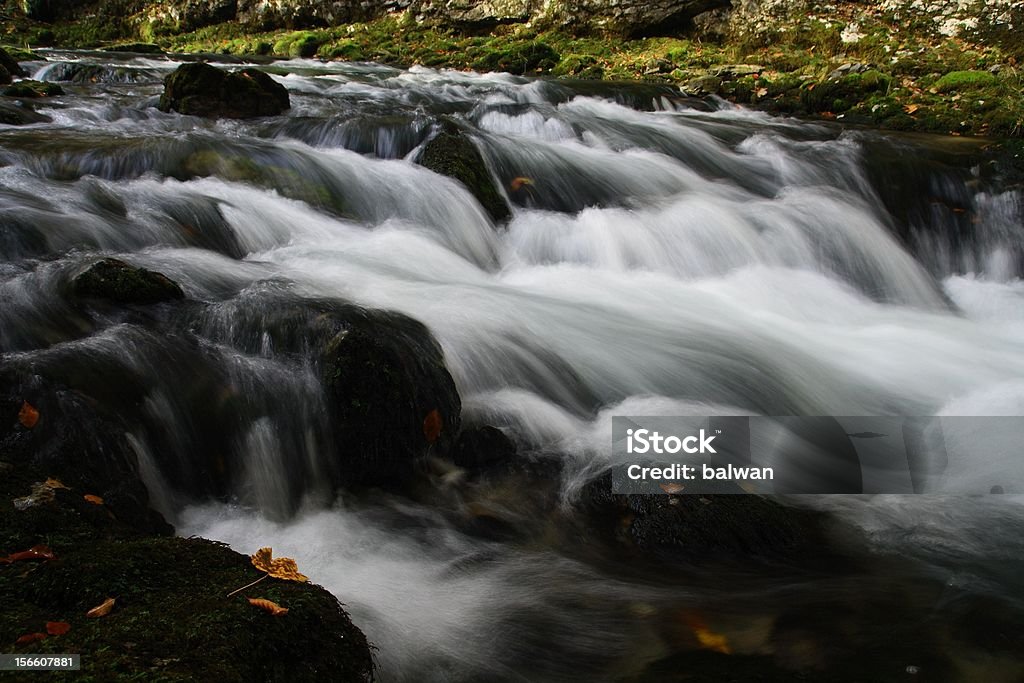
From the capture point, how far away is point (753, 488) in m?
3.96

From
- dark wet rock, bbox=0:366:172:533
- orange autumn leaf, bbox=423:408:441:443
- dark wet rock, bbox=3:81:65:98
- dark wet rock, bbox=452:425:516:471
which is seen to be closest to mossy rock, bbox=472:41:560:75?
dark wet rock, bbox=3:81:65:98

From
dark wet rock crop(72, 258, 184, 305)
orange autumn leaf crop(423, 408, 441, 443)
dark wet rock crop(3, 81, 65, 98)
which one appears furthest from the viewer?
dark wet rock crop(3, 81, 65, 98)

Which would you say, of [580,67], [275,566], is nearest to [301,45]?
[580,67]

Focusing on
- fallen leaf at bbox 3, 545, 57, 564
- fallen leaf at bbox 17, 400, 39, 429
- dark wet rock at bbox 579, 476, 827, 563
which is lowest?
dark wet rock at bbox 579, 476, 827, 563

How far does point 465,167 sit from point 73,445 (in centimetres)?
500

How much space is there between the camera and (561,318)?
5488mm

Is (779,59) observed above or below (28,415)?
above

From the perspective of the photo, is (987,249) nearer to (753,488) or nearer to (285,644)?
(753,488)

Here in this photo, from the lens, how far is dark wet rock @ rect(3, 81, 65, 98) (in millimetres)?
9008

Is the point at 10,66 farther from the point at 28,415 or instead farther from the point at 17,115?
the point at 28,415

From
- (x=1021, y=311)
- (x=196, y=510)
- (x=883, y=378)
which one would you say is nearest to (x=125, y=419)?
(x=196, y=510)

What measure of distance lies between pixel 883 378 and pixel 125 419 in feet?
16.3

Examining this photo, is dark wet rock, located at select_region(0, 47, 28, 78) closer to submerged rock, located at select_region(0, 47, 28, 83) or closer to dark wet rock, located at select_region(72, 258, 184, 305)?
submerged rock, located at select_region(0, 47, 28, 83)

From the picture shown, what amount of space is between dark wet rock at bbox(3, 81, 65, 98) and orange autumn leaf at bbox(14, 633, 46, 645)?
9211mm
